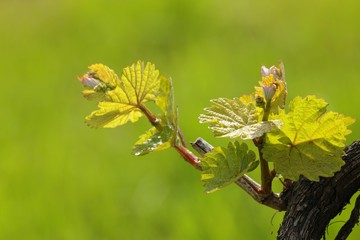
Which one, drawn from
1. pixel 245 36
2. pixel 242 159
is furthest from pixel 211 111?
pixel 245 36

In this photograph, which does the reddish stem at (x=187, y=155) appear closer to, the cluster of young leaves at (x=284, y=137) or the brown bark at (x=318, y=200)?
the cluster of young leaves at (x=284, y=137)

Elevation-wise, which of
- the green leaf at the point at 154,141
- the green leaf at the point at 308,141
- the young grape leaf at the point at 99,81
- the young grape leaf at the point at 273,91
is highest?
the young grape leaf at the point at 99,81

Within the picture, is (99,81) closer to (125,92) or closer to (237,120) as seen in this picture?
(125,92)

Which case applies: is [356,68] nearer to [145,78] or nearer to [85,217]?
[85,217]

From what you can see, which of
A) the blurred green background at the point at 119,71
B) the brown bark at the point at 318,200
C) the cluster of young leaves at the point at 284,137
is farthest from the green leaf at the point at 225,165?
the blurred green background at the point at 119,71

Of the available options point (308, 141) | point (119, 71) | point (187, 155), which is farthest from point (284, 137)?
point (119, 71)

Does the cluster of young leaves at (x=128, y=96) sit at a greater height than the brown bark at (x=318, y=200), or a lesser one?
greater

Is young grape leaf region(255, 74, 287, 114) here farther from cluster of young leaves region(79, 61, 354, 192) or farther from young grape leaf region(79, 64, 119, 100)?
young grape leaf region(79, 64, 119, 100)
